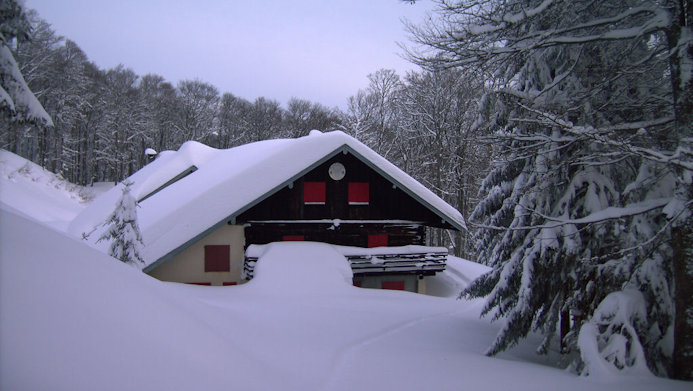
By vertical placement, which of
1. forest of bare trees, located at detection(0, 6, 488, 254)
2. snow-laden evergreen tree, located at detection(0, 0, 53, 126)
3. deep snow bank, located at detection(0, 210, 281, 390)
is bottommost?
deep snow bank, located at detection(0, 210, 281, 390)

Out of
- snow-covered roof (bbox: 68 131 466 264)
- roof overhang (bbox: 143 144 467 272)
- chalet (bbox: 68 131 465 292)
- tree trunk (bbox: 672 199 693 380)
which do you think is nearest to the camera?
tree trunk (bbox: 672 199 693 380)

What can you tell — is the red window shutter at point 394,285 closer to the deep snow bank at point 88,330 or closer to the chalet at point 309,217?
the chalet at point 309,217

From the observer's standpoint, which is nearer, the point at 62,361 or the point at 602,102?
the point at 62,361

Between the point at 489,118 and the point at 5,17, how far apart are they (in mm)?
7874

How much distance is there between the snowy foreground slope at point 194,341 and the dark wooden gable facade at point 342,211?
293 inches

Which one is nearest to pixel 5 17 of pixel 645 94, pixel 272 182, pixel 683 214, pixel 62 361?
pixel 62 361

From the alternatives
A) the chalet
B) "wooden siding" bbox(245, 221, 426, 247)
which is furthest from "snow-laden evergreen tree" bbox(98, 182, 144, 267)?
"wooden siding" bbox(245, 221, 426, 247)

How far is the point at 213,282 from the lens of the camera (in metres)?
17.3

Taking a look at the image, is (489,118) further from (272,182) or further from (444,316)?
(272,182)

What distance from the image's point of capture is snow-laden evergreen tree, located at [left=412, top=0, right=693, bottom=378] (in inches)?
232

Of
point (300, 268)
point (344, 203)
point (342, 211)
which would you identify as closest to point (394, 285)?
point (342, 211)

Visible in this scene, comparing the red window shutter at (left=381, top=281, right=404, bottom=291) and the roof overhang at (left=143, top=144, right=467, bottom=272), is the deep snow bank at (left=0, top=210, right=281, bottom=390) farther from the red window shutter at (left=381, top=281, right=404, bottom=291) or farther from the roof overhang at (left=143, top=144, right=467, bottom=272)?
the red window shutter at (left=381, top=281, right=404, bottom=291)

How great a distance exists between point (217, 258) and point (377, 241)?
6.83m

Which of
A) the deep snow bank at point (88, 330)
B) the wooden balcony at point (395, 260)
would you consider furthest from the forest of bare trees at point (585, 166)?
the wooden balcony at point (395, 260)
